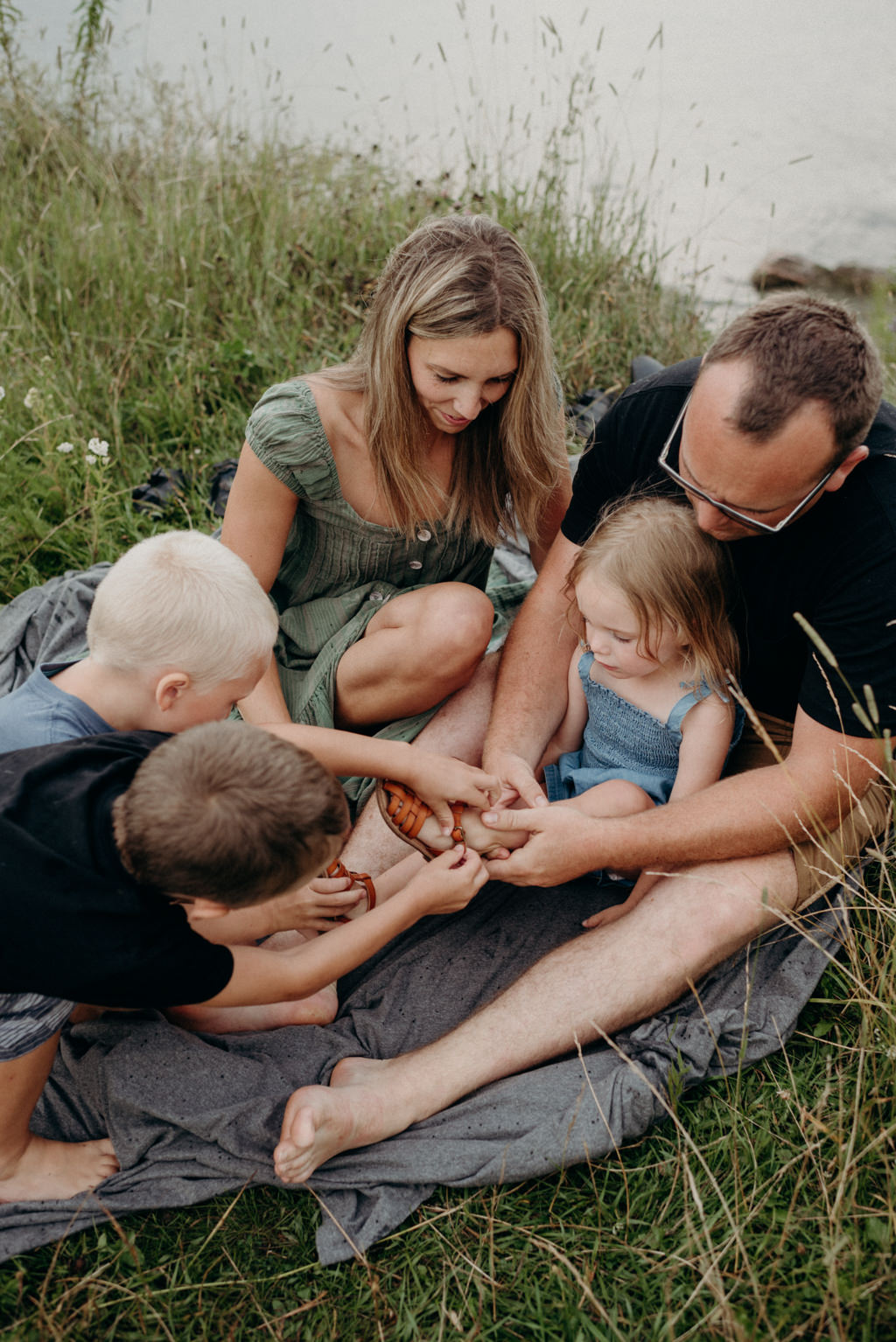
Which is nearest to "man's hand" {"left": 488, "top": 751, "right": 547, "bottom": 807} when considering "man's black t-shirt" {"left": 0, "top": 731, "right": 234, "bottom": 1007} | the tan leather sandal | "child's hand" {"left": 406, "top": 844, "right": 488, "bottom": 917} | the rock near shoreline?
the tan leather sandal

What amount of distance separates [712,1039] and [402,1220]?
0.73m

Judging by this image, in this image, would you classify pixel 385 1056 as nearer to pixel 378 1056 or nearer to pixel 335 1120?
pixel 378 1056

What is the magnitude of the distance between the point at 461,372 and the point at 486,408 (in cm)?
29

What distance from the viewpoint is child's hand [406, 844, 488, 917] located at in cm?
213

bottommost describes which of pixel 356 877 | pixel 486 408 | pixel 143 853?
pixel 356 877

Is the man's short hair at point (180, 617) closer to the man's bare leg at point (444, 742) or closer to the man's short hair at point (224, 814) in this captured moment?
the man's short hair at point (224, 814)

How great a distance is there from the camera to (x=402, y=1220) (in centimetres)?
191

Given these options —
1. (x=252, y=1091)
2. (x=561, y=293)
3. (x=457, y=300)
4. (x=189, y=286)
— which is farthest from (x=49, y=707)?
(x=561, y=293)

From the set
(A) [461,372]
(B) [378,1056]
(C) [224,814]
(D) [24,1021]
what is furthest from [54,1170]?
(A) [461,372]

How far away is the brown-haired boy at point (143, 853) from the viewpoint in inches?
61.7

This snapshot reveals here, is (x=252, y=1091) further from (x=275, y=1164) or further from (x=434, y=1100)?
(x=434, y=1100)

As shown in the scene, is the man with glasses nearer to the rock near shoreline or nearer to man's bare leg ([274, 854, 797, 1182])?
man's bare leg ([274, 854, 797, 1182])

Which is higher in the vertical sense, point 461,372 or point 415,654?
point 461,372

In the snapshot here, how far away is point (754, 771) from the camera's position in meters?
2.32
